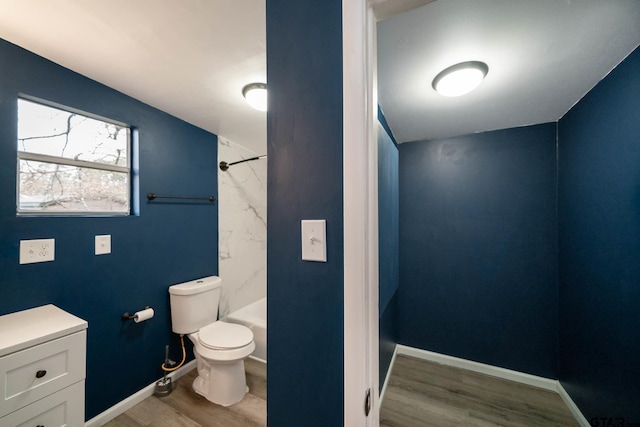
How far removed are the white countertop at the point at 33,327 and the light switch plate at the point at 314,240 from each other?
4.15ft

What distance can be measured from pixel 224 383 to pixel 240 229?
1466 millimetres

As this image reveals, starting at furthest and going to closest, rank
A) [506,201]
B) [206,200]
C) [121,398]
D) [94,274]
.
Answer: [206,200] → [506,201] → [121,398] → [94,274]

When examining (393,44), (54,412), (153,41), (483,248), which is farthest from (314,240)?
(483,248)

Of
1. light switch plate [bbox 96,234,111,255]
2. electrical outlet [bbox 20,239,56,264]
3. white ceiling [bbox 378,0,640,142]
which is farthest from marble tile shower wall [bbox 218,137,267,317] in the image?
white ceiling [bbox 378,0,640,142]

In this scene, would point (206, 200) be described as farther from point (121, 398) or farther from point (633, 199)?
point (633, 199)

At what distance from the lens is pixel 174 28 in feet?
3.75

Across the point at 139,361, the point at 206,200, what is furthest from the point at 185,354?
the point at 206,200

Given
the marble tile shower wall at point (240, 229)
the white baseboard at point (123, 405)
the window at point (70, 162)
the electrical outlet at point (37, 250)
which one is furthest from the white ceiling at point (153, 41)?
the white baseboard at point (123, 405)

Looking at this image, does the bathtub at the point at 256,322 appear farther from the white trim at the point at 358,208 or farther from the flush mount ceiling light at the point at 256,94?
the flush mount ceiling light at the point at 256,94

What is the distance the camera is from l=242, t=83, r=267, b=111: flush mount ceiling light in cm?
159

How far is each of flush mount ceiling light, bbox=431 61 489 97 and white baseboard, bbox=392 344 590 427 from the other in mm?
2267

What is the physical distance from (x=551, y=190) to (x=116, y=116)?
3.38 meters

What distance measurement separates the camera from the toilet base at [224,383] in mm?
1746

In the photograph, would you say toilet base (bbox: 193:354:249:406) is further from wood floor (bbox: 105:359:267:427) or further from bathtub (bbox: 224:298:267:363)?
bathtub (bbox: 224:298:267:363)
